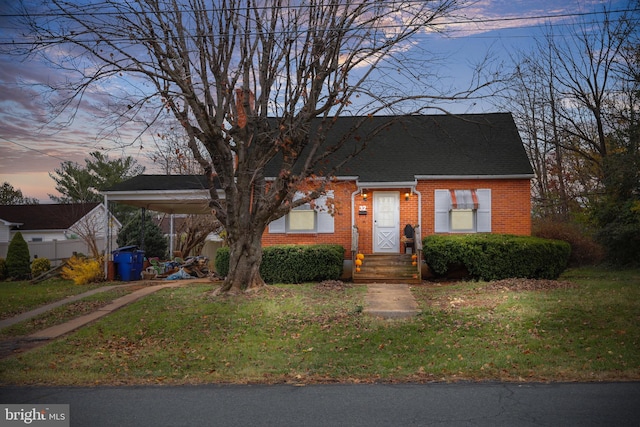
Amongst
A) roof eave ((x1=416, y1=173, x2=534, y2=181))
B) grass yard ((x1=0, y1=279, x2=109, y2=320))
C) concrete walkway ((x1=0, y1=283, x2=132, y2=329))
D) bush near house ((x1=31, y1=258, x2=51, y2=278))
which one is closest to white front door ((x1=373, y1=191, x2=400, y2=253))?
roof eave ((x1=416, y1=173, x2=534, y2=181))

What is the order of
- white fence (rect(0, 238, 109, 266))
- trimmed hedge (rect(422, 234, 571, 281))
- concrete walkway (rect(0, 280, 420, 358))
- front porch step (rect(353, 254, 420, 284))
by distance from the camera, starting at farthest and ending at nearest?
white fence (rect(0, 238, 109, 266))
front porch step (rect(353, 254, 420, 284))
trimmed hedge (rect(422, 234, 571, 281))
concrete walkway (rect(0, 280, 420, 358))

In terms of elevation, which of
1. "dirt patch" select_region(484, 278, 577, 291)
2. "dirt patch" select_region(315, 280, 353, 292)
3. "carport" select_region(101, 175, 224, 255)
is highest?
"carport" select_region(101, 175, 224, 255)

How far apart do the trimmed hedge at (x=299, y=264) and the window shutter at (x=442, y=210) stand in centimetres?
457

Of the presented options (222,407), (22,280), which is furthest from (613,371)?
(22,280)

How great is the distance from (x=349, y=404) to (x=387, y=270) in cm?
1178

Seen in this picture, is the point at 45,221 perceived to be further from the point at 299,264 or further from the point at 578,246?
the point at 578,246

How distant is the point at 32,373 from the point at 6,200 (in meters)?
55.9

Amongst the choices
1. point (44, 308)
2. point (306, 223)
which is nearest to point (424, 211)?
point (306, 223)

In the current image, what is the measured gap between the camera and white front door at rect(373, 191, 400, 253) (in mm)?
20562

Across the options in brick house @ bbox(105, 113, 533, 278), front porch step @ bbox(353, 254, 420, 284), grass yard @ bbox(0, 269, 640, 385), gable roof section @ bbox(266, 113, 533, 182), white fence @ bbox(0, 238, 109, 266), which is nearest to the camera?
grass yard @ bbox(0, 269, 640, 385)

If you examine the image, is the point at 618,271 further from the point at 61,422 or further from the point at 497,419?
the point at 61,422

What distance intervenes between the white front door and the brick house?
4cm

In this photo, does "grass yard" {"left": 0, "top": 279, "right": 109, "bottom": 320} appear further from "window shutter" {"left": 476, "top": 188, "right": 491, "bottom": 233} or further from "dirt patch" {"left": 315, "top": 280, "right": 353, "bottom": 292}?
"window shutter" {"left": 476, "top": 188, "right": 491, "bottom": 233}

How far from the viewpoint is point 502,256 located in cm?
1712
